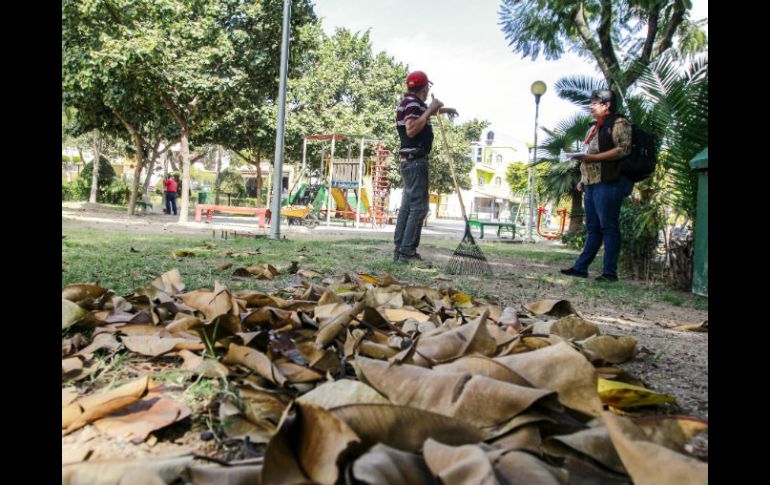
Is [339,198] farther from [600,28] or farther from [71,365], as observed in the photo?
[71,365]

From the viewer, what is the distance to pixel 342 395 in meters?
1.13

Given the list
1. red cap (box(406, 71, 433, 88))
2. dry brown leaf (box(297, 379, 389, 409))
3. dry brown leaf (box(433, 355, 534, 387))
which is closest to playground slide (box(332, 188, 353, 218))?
red cap (box(406, 71, 433, 88))

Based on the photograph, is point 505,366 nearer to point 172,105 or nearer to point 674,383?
point 674,383

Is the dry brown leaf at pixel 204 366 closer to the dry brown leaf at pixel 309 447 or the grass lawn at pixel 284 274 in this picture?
the dry brown leaf at pixel 309 447

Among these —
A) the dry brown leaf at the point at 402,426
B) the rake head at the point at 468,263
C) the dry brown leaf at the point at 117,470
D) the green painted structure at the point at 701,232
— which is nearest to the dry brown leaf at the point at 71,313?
the dry brown leaf at the point at 117,470

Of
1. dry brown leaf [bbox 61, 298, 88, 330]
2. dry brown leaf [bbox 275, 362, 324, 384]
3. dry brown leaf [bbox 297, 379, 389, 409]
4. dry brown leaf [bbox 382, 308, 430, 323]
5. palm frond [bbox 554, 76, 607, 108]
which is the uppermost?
palm frond [bbox 554, 76, 607, 108]

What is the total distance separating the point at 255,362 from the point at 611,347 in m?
1.10

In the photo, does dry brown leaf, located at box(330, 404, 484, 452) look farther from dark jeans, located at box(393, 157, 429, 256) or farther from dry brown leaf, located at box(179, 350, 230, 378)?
dark jeans, located at box(393, 157, 429, 256)

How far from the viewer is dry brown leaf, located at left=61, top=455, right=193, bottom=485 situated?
0.88 meters

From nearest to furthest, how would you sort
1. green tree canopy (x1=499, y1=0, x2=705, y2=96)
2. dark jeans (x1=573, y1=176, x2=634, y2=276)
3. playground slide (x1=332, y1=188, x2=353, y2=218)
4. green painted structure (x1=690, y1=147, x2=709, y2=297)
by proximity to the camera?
green painted structure (x1=690, y1=147, x2=709, y2=297) → dark jeans (x1=573, y1=176, x2=634, y2=276) → green tree canopy (x1=499, y1=0, x2=705, y2=96) → playground slide (x1=332, y1=188, x2=353, y2=218)

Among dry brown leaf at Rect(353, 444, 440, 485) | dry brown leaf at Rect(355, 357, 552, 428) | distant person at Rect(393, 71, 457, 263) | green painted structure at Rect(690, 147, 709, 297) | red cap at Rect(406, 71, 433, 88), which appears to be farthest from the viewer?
red cap at Rect(406, 71, 433, 88)
